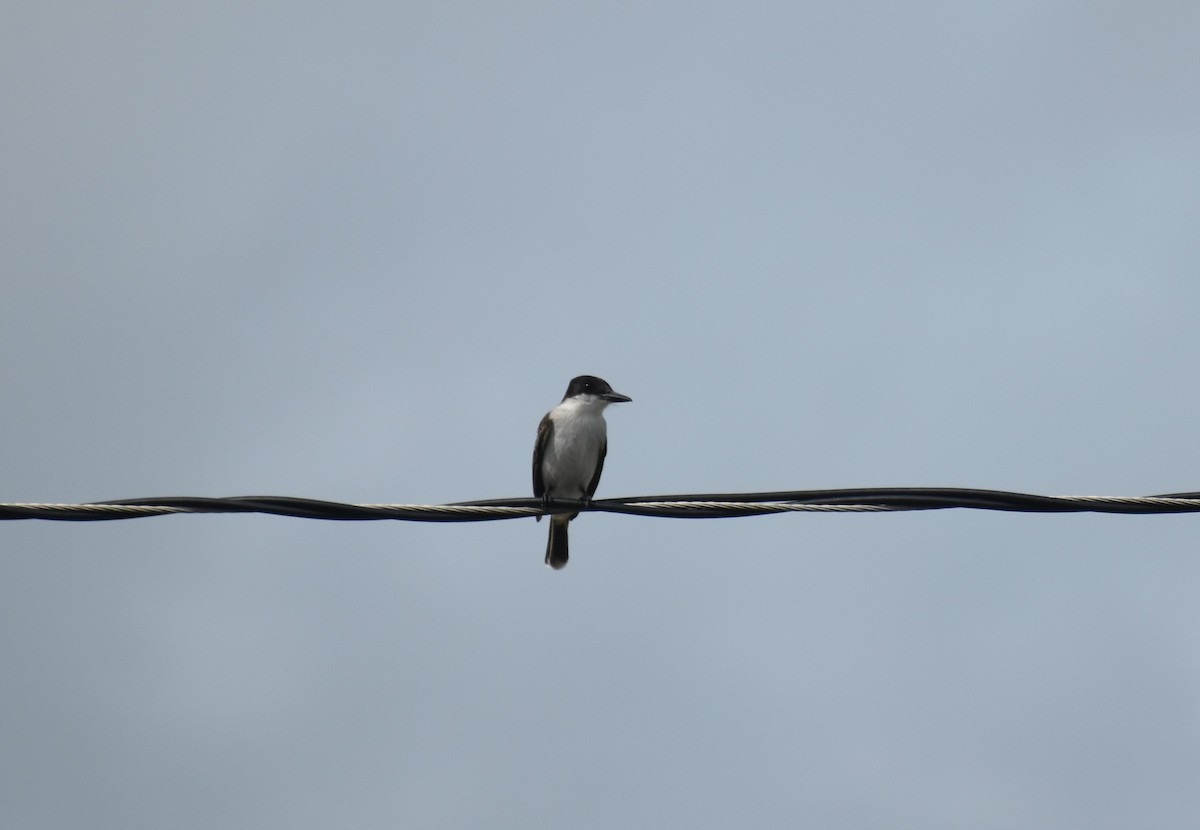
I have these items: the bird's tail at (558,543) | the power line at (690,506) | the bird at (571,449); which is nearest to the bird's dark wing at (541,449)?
the bird at (571,449)

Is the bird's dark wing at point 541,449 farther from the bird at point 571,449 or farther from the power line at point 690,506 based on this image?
the power line at point 690,506

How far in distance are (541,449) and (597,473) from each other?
0.56 m

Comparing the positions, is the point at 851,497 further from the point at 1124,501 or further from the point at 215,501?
the point at 215,501

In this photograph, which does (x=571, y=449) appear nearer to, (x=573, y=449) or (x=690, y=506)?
(x=573, y=449)

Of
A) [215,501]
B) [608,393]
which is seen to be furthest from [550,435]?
[215,501]

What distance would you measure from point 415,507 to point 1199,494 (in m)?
3.27

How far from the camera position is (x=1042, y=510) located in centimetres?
589

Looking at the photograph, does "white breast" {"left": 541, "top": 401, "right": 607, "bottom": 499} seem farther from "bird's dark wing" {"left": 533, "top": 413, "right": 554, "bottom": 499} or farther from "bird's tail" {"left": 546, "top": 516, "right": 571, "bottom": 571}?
"bird's tail" {"left": 546, "top": 516, "right": 571, "bottom": 571}

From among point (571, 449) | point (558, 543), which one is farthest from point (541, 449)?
point (558, 543)

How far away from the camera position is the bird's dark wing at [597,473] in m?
11.9

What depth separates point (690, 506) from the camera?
6.15 m

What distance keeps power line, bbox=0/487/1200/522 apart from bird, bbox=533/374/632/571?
17.3ft

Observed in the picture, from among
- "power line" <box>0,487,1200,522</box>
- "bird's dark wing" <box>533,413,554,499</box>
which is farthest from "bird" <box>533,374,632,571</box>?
"power line" <box>0,487,1200,522</box>

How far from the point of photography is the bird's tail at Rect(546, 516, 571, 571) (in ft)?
39.0
